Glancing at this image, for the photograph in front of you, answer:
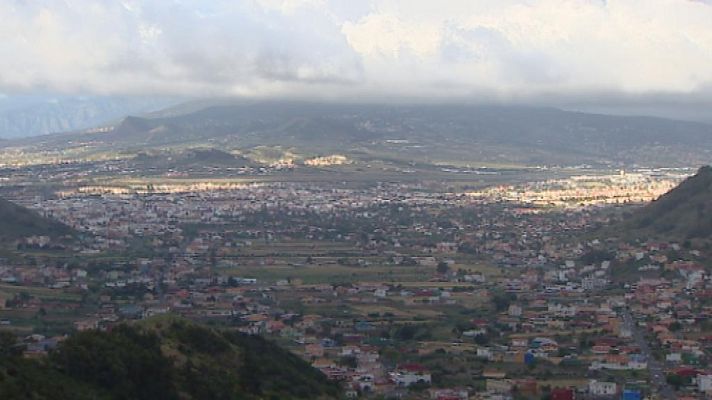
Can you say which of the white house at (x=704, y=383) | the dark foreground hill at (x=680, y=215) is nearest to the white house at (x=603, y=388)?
the white house at (x=704, y=383)

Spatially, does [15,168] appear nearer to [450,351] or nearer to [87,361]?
[450,351]

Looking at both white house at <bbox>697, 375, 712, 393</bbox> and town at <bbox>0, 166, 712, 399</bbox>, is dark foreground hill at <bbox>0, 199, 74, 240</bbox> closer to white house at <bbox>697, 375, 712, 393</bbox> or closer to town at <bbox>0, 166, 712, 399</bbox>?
town at <bbox>0, 166, 712, 399</bbox>

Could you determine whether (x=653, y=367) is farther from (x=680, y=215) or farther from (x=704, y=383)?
(x=680, y=215)

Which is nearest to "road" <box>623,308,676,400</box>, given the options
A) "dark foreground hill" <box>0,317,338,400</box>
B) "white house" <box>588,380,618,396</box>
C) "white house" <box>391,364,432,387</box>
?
"white house" <box>588,380,618,396</box>

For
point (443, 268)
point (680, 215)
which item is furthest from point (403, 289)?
point (680, 215)

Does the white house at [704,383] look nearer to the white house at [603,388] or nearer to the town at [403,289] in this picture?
the town at [403,289]
